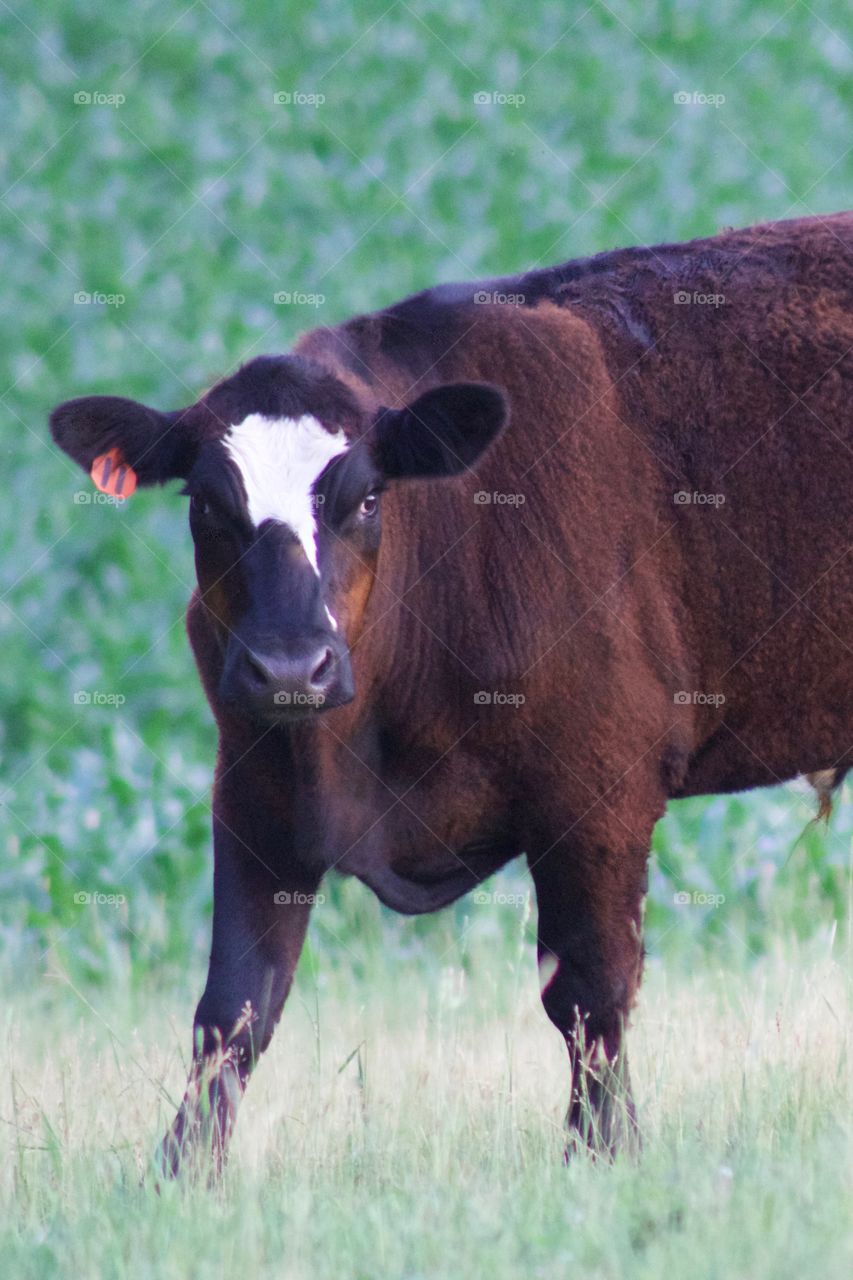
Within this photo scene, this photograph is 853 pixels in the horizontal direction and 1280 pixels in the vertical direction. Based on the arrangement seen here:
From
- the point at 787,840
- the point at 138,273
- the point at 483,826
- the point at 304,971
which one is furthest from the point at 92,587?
the point at 483,826

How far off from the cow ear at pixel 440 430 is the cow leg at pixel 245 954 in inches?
46.0

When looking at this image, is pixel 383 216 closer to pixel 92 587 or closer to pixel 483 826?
pixel 92 587

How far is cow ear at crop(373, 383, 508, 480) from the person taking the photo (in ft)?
16.7

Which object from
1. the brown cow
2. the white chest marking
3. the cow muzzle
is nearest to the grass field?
the brown cow

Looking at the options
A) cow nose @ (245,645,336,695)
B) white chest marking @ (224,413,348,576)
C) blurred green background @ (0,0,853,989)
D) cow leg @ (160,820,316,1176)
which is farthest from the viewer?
blurred green background @ (0,0,853,989)

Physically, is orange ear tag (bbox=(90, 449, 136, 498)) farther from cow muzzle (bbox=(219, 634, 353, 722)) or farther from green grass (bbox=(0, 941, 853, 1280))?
green grass (bbox=(0, 941, 853, 1280))

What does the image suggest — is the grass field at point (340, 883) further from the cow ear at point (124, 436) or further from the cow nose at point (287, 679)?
the cow ear at point (124, 436)

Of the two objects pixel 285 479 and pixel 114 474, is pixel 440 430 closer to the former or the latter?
pixel 285 479

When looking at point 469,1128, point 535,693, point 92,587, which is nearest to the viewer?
point 469,1128

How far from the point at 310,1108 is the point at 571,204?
958 cm

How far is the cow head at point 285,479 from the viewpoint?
462cm

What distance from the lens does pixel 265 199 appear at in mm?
13297

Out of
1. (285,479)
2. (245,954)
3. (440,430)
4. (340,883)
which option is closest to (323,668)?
(285,479)

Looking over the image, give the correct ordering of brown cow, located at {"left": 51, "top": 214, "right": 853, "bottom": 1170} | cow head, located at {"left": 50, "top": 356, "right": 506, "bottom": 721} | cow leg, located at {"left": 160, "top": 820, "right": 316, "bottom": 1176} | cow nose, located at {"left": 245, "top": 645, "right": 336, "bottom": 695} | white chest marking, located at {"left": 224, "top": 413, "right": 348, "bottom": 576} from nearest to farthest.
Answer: cow nose, located at {"left": 245, "top": 645, "right": 336, "bottom": 695} → cow head, located at {"left": 50, "top": 356, "right": 506, "bottom": 721} → white chest marking, located at {"left": 224, "top": 413, "right": 348, "bottom": 576} → brown cow, located at {"left": 51, "top": 214, "right": 853, "bottom": 1170} → cow leg, located at {"left": 160, "top": 820, "right": 316, "bottom": 1176}
